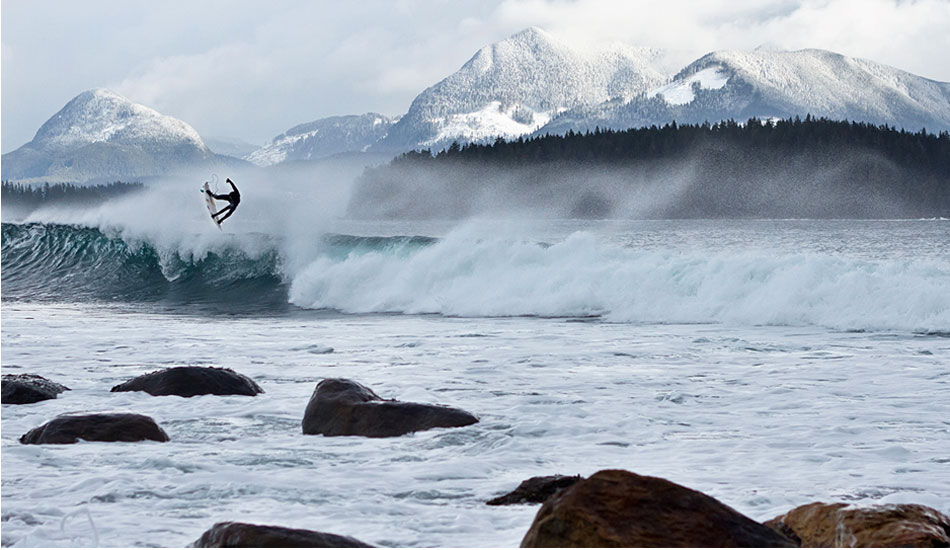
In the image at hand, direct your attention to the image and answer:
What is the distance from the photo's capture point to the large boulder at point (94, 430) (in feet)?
28.6

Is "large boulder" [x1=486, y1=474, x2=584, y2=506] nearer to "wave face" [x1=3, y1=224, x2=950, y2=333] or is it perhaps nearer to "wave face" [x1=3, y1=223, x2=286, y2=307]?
"wave face" [x1=3, y1=224, x2=950, y2=333]

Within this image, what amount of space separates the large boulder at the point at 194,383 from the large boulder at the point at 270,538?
6152mm

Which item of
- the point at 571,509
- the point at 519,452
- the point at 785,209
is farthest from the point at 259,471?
the point at 785,209

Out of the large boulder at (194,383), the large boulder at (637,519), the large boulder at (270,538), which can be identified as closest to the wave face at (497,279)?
the large boulder at (194,383)

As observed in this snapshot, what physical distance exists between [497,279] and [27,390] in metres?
17.7

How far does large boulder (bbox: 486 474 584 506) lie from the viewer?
6777 millimetres

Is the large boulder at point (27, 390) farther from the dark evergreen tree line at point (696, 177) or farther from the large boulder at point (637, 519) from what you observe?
the dark evergreen tree line at point (696, 177)

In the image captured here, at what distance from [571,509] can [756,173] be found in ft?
468

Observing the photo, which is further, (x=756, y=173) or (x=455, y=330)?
(x=756, y=173)

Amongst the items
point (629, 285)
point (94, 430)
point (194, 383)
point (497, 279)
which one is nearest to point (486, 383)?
point (194, 383)

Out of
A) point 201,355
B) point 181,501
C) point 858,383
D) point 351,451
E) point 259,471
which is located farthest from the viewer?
point 201,355

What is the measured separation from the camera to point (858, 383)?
1238 centimetres

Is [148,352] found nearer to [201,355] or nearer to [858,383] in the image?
[201,355]

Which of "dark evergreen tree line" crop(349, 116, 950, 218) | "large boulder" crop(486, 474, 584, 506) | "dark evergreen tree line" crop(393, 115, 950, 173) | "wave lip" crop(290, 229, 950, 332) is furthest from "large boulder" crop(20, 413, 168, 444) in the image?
"dark evergreen tree line" crop(393, 115, 950, 173)
